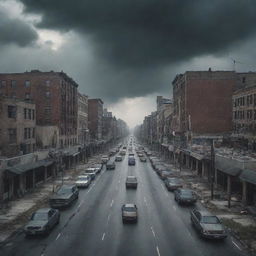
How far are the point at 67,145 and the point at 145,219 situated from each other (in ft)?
178

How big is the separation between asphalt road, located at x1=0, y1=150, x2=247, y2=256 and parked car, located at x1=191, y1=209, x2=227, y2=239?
1.72 ft

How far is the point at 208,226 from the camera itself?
24188 mm

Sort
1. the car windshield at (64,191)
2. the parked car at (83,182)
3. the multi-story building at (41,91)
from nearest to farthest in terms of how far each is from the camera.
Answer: the car windshield at (64,191)
the parked car at (83,182)
the multi-story building at (41,91)

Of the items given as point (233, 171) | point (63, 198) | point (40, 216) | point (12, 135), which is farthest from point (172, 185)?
point (12, 135)

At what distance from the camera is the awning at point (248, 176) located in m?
31.9

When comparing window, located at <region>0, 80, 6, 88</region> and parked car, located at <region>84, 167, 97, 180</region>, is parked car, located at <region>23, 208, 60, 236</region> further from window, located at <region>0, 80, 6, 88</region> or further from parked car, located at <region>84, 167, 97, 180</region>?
window, located at <region>0, 80, 6, 88</region>

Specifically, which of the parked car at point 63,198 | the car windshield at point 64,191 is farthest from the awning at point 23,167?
the parked car at point 63,198

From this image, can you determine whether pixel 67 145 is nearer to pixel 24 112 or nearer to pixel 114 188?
pixel 24 112

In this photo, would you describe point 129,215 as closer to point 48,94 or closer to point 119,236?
point 119,236

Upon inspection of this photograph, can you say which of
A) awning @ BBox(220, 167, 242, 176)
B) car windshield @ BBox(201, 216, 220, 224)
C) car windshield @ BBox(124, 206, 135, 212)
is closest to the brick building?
awning @ BBox(220, 167, 242, 176)

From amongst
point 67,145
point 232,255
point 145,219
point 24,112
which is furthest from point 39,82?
point 232,255

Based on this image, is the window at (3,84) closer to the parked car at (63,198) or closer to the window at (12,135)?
the window at (12,135)

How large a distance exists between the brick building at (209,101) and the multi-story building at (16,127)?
39717mm

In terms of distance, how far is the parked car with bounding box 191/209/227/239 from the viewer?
23.5 m
